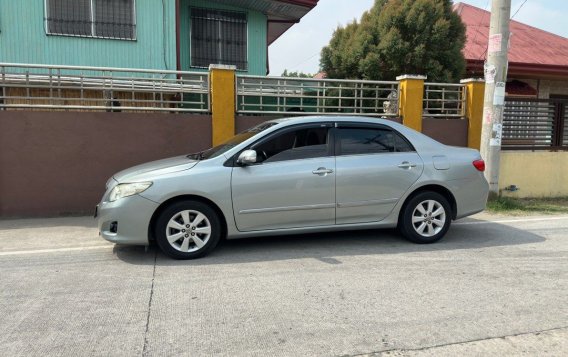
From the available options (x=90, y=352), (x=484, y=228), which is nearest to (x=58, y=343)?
(x=90, y=352)

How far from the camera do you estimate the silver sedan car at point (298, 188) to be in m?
5.22

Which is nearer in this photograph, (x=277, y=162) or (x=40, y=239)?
(x=277, y=162)

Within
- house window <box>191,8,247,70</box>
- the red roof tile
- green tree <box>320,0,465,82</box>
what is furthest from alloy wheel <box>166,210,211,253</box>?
the red roof tile

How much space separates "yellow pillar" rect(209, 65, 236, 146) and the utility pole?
454 cm

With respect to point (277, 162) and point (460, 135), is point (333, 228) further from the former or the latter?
point (460, 135)

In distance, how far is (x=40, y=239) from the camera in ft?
20.8

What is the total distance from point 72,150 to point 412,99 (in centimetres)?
611

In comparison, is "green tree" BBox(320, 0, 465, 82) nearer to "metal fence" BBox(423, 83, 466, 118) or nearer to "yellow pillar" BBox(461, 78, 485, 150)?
"metal fence" BBox(423, 83, 466, 118)

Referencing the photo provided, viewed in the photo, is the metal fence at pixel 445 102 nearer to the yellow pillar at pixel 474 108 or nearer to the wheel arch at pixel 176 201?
the yellow pillar at pixel 474 108

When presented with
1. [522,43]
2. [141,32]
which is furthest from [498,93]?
[522,43]

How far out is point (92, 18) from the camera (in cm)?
1044

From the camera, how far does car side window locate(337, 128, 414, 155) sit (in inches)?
231

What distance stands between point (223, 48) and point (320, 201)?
7.42m

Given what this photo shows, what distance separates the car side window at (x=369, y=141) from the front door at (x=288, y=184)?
0.22 meters
